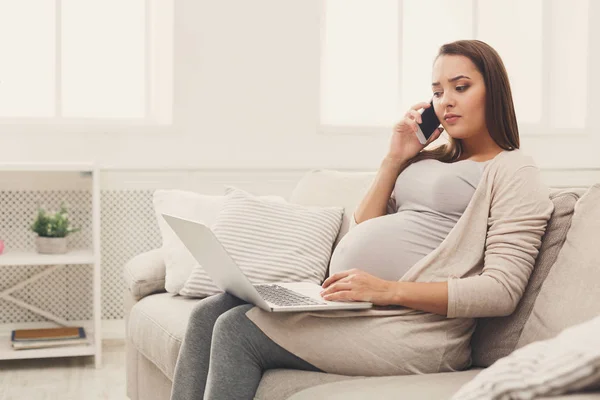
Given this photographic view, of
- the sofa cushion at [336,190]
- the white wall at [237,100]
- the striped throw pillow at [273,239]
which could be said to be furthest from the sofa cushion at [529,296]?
the white wall at [237,100]

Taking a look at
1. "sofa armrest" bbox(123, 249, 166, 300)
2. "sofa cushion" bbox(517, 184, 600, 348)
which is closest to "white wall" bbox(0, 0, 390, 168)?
"sofa armrest" bbox(123, 249, 166, 300)

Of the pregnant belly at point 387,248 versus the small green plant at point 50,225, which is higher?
the pregnant belly at point 387,248

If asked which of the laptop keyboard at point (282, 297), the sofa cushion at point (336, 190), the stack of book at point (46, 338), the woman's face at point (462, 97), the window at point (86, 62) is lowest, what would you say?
the stack of book at point (46, 338)

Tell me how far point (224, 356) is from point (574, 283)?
2.37ft

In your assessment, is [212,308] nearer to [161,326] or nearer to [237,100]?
[161,326]

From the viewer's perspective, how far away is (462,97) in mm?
1965

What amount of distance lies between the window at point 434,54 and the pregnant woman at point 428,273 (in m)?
2.43

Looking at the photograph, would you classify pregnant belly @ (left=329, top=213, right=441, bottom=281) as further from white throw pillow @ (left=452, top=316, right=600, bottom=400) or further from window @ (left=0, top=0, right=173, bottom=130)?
window @ (left=0, top=0, right=173, bottom=130)

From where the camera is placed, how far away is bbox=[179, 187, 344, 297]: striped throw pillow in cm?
242

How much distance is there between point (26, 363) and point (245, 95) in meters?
1.66

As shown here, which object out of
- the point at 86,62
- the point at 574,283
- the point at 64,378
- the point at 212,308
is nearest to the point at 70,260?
the point at 64,378

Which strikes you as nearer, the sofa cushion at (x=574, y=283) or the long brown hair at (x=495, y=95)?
the sofa cushion at (x=574, y=283)

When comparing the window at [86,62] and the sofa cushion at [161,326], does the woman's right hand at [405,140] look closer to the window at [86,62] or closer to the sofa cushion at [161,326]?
the sofa cushion at [161,326]

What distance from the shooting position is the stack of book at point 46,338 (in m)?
3.59
